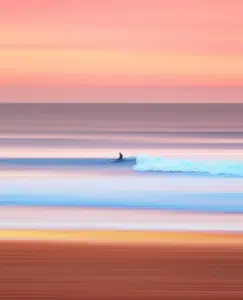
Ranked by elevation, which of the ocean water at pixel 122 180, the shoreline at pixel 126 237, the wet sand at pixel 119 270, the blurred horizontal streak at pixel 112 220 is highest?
the ocean water at pixel 122 180

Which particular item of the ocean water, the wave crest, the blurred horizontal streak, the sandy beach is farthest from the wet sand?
the wave crest

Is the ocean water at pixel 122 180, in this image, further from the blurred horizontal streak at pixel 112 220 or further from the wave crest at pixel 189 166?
the blurred horizontal streak at pixel 112 220

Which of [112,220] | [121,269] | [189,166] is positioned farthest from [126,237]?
[189,166]

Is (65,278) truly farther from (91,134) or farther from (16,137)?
(91,134)

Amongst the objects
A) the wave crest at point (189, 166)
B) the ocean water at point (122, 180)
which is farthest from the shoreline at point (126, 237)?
the wave crest at point (189, 166)

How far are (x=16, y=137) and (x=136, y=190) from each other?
247 inches

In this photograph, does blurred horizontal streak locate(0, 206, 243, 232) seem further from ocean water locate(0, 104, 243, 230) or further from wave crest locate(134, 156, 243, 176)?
wave crest locate(134, 156, 243, 176)

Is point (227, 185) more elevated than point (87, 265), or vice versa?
point (227, 185)

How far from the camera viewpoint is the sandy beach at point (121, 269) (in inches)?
133

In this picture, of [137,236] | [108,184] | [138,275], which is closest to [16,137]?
[108,184]

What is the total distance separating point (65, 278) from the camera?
3.55 m

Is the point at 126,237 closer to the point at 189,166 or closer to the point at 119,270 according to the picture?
the point at 119,270

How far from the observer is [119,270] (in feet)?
12.1

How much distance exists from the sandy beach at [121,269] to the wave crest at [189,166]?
246 cm
